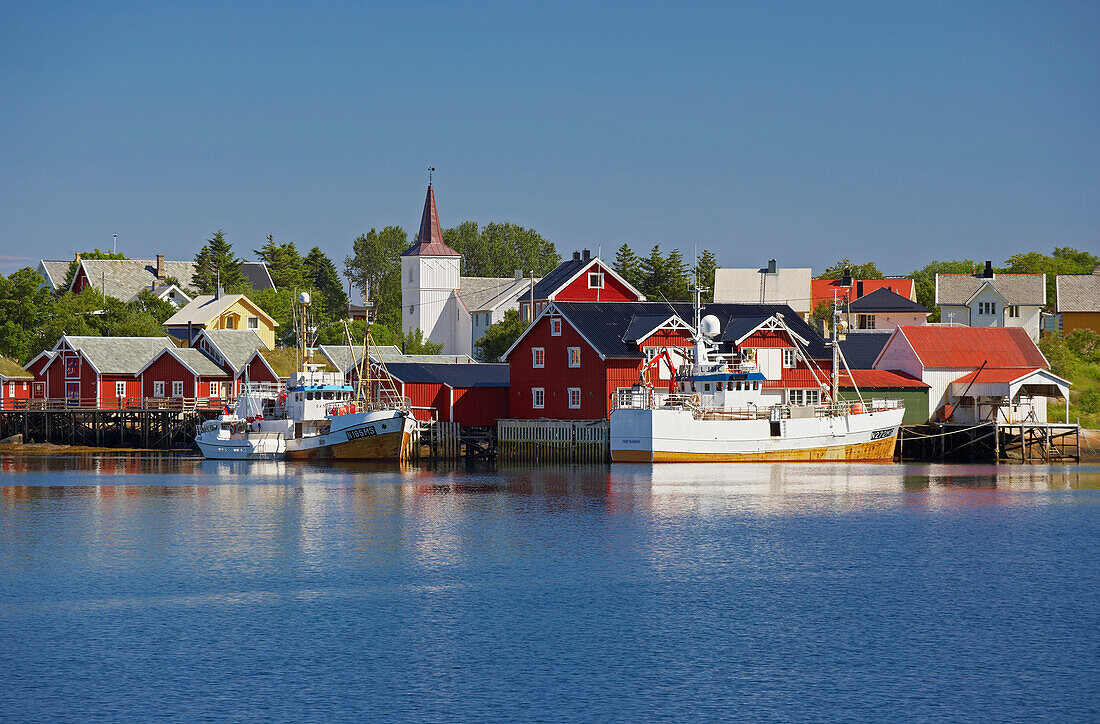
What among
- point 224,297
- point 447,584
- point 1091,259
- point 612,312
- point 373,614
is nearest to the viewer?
point 373,614

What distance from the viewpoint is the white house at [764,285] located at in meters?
95.9

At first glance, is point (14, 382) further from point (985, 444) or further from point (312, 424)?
point (985, 444)

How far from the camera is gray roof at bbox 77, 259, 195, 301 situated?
10081 centimetres

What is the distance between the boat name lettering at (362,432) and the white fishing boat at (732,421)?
1177cm

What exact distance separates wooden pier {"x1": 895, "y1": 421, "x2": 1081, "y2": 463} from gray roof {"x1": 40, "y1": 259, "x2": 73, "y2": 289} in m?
75.2

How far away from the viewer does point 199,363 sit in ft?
246

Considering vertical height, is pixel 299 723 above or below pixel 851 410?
below

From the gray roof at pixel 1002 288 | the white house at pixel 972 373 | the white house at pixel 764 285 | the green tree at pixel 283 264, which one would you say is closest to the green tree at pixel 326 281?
the green tree at pixel 283 264

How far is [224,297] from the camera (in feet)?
294

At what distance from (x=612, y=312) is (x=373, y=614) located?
38.0m

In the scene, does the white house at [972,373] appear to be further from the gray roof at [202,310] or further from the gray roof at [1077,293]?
the gray roof at [202,310]

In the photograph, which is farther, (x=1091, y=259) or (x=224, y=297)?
(x=1091, y=259)

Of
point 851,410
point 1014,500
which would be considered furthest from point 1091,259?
point 1014,500

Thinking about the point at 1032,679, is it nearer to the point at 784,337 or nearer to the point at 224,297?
the point at 784,337
